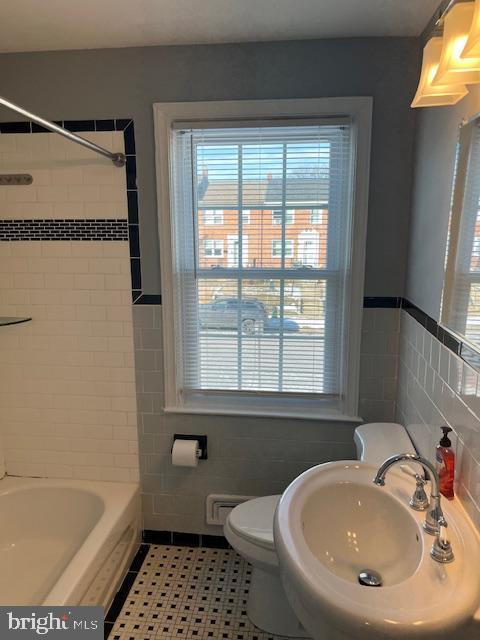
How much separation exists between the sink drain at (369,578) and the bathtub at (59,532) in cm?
112

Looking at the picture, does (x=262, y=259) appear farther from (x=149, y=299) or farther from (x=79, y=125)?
(x=79, y=125)

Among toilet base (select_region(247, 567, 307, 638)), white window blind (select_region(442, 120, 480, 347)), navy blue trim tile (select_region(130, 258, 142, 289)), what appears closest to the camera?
white window blind (select_region(442, 120, 480, 347))

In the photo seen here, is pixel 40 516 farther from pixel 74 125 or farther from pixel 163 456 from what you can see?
pixel 74 125

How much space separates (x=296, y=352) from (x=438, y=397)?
83cm

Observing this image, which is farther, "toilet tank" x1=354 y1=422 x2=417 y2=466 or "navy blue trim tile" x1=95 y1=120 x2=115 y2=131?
"navy blue trim tile" x1=95 y1=120 x2=115 y2=131

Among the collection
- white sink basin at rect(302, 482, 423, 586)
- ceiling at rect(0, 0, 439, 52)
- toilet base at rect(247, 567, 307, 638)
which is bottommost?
toilet base at rect(247, 567, 307, 638)

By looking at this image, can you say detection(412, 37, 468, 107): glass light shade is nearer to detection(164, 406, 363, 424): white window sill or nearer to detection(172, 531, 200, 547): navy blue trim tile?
detection(164, 406, 363, 424): white window sill

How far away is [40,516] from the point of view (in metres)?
2.41

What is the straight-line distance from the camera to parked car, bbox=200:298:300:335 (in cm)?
224

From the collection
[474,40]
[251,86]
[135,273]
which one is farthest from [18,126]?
[474,40]

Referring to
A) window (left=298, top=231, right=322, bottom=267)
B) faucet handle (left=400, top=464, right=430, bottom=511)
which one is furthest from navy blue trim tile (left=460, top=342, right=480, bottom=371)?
window (left=298, top=231, right=322, bottom=267)

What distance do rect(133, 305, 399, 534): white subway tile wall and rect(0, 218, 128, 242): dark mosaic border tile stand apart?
1.21 feet

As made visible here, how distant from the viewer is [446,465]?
134 cm

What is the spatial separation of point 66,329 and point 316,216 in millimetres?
1328
